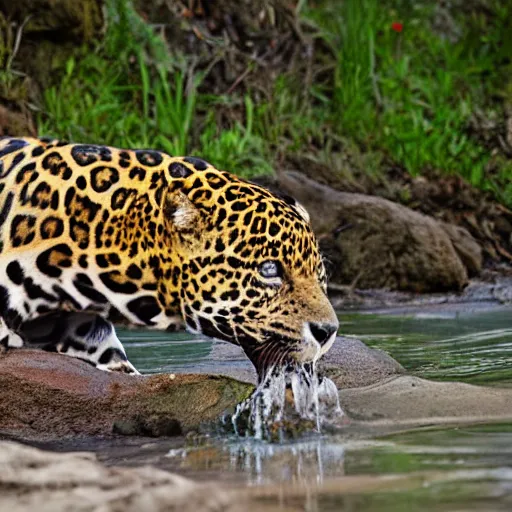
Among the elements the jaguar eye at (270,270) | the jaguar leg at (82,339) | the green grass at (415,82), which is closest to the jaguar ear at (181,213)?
the jaguar eye at (270,270)

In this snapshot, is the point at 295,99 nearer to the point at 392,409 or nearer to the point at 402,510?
the point at 392,409

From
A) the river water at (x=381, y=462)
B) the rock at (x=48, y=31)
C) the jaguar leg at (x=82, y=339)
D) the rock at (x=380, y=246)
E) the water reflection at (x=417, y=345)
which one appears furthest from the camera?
the rock at (x=48, y=31)

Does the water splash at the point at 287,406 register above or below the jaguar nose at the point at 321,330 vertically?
below

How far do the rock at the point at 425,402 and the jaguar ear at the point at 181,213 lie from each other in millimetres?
889

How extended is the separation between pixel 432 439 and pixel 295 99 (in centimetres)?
848

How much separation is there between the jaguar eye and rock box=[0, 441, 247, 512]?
1.66 m

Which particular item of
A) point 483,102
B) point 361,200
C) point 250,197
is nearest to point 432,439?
point 250,197

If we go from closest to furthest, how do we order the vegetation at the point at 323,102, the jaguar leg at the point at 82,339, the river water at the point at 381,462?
the river water at the point at 381,462 → the jaguar leg at the point at 82,339 → the vegetation at the point at 323,102

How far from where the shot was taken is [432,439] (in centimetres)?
423

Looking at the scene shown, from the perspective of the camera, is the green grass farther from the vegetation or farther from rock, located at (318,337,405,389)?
rock, located at (318,337,405,389)

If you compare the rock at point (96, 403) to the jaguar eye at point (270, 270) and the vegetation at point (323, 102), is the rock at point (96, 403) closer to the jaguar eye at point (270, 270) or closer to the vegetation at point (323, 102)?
the jaguar eye at point (270, 270)

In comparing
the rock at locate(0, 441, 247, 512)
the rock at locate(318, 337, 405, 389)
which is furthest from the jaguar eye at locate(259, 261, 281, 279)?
the rock at locate(0, 441, 247, 512)

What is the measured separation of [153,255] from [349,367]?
1.20 meters

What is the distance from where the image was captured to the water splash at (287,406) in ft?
15.2
